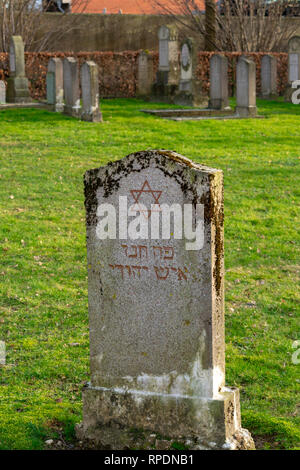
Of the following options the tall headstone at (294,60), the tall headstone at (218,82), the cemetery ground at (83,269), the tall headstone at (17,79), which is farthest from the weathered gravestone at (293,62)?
the tall headstone at (17,79)

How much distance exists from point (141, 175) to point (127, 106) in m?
19.7

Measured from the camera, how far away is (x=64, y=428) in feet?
17.3

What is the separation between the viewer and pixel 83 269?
29.7 feet

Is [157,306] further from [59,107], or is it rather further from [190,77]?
[190,77]

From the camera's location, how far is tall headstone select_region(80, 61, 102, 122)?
19.0 metres

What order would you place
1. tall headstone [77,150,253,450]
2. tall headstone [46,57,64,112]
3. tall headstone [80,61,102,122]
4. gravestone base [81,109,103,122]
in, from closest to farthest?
tall headstone [77,150,253,450], tall headstone [80,61,102,122], gravestone base [81,109,103,122], tall headstone [46,57,64,112]

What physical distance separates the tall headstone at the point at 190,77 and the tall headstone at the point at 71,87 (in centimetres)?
435

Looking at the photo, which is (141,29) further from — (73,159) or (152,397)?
(152,397)

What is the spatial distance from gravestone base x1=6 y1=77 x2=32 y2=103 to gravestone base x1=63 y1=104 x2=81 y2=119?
312cm

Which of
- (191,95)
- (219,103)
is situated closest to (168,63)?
(191,95)

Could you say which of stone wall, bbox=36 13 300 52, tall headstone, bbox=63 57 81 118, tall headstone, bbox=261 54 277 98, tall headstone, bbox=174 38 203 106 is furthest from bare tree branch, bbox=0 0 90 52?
tall headstone, bbox=261 54 277 98

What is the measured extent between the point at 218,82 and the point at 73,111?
14.5 feet

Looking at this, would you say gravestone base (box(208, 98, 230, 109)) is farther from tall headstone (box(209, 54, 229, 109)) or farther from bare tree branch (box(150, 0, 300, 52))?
bare tree branch (box(150, 0, 300, 52))
